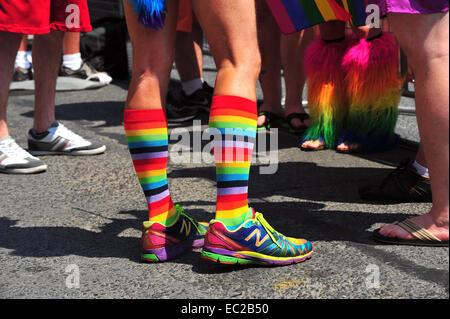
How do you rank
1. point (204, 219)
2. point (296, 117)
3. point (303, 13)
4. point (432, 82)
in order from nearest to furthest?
point (432, 82) < point (204, 219) < point (303, 13) < point (296, 117)

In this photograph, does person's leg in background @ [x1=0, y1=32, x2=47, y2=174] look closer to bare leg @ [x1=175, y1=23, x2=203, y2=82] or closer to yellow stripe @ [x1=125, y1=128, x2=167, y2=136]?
yellow stripe @ [x1=125, y1=128, x2=167, y2=136]

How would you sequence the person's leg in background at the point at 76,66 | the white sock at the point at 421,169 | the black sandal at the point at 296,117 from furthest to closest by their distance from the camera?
1. the person's leg in background at the point at 76,66
2. the black sandal at the point at 296,117
3. the white sock at the point at 421,169

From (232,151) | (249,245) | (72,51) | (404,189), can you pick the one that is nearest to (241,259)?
(249,245)

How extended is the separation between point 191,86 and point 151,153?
99.2 inches

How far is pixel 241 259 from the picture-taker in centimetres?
187

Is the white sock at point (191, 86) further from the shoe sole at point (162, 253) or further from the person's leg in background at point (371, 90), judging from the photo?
the shoe sole at point (162, 253)

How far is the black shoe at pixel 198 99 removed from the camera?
171 inches

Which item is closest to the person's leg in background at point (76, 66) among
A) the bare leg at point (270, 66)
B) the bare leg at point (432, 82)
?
the bare leg at point (270, 66)

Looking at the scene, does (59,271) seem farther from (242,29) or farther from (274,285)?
(242,29)

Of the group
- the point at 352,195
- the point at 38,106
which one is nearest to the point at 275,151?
the point at 352,195

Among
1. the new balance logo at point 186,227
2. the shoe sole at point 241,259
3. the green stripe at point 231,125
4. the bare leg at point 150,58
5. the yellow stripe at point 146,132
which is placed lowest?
the shoe sole at point 241,259

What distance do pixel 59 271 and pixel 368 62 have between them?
1.83 metres

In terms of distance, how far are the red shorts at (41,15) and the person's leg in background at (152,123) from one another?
1.12 meters

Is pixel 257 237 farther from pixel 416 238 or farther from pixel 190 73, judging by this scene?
pixel 190 73
